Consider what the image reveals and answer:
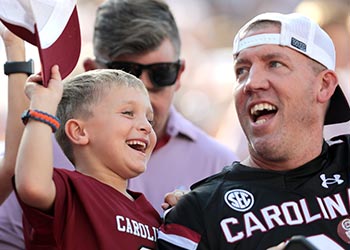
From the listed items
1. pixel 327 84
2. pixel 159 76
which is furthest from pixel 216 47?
pixel 327 84

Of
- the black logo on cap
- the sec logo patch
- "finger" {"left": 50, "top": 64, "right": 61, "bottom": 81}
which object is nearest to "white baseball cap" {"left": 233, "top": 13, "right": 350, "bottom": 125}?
the black logo on cap

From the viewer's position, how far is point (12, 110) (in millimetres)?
3492

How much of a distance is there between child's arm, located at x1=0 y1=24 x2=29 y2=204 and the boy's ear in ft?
0.54

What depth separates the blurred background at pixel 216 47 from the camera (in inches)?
265

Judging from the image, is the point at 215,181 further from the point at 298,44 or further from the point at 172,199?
the point at 298,44

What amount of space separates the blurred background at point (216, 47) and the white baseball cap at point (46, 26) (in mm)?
2582

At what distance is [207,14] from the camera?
12.7 m

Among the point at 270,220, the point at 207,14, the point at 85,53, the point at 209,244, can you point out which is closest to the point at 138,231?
the point at 209,244

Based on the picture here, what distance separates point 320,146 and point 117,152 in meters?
0.89

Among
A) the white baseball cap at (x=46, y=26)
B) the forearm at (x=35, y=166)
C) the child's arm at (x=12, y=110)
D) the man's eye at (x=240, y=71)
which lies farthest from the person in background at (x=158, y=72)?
the forearm at (x=35, y=166)

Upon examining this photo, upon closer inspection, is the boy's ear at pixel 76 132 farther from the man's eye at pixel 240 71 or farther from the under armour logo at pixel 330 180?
the under armour logo at pixel 330 180

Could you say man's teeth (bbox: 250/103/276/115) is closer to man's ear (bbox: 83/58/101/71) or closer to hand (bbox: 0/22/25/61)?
hand (bbox: 0/22/25/61)

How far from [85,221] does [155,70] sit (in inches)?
57.3

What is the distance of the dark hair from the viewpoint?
451 cm
